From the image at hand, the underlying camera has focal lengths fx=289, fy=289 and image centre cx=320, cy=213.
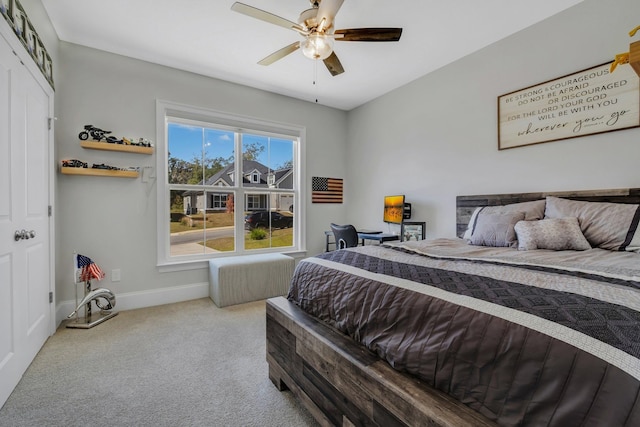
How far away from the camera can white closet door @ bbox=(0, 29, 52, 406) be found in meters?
1.61

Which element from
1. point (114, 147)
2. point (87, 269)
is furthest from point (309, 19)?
point (87, 269)

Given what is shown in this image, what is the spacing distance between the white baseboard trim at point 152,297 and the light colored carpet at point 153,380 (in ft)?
0.81

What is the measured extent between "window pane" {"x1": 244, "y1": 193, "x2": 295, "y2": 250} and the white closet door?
2008 millimetres

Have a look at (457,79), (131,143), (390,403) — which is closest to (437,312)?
(390,403)

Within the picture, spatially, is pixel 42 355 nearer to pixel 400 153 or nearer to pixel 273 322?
pixel 273 322

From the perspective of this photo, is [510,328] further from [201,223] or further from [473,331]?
[201,223]

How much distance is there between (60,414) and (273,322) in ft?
3.84

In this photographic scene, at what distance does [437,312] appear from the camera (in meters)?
1.01

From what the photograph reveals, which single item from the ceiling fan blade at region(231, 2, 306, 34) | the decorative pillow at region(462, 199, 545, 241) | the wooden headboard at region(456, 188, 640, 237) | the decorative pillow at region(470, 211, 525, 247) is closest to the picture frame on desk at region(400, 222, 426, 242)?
the wooden headboard at region(456, 188, 640, 237)

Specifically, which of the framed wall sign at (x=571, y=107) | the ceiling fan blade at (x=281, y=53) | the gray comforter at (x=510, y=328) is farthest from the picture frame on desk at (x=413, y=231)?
the ceiling fan blade at (x=281, y=53)

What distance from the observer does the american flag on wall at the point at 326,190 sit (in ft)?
14.3

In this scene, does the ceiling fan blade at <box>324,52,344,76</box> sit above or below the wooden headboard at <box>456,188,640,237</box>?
above

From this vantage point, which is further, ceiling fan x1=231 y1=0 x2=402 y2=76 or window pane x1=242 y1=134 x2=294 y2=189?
window pane x1=242 y1=134 x2=294 y2=189

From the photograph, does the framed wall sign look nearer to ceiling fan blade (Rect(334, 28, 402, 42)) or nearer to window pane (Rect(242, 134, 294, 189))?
ceiling fan blade (Rect(334, 28, 402, 42))
